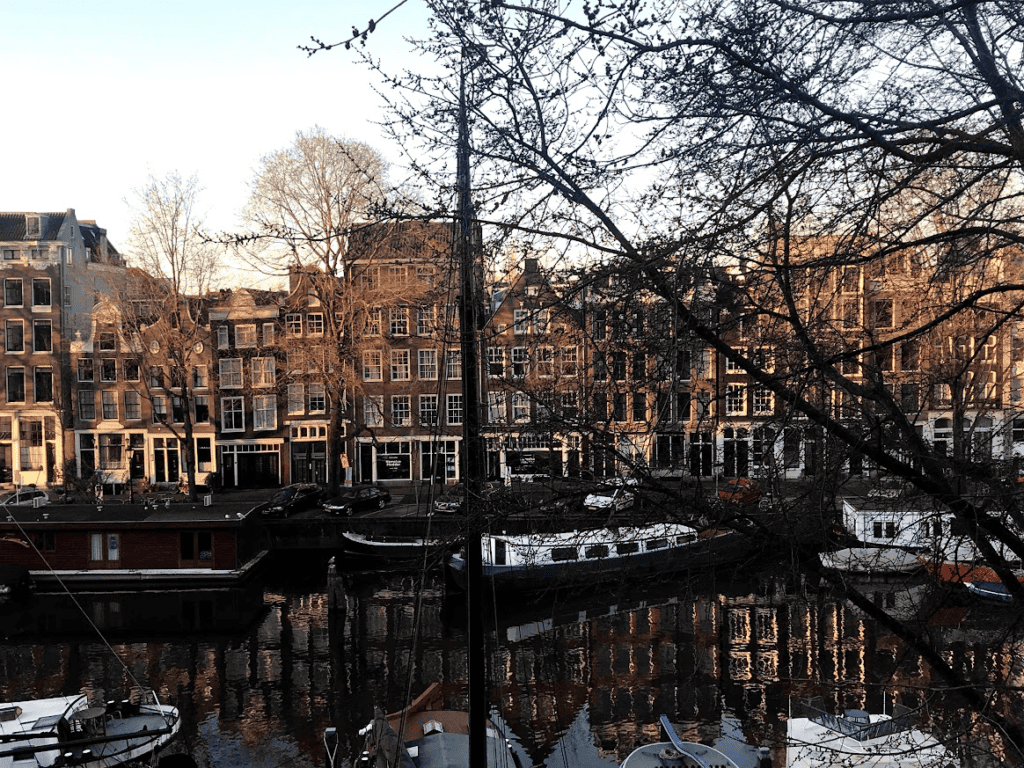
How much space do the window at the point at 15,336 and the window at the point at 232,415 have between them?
7.89 m

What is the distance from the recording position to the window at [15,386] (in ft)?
101

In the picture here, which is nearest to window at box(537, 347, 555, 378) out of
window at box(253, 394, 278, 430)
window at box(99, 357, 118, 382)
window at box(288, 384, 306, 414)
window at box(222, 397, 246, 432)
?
window at box(288, 384, 306, 414)

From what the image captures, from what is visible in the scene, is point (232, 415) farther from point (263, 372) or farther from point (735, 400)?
point (735, 400)

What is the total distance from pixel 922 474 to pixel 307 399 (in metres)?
28.4

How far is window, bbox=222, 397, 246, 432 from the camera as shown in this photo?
3050 centimetres

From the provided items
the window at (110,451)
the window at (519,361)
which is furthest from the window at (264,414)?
the window at (519,361)

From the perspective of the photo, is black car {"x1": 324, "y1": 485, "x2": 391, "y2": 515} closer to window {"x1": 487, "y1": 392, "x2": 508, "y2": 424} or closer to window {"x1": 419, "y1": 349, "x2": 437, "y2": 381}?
window {"x1": 419, "y1": 349, "x2": 437, "y2": 381}

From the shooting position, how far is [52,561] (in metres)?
20.3

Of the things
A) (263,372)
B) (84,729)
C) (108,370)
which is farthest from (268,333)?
(84,729)

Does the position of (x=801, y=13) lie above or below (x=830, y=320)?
above

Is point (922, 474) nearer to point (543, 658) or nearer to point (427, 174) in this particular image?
point (427, 174)

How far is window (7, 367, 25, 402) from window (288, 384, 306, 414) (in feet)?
33.7

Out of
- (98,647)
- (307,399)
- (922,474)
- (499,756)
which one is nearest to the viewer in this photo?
(922,474)

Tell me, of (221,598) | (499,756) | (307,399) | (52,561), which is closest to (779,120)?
(499,756)
